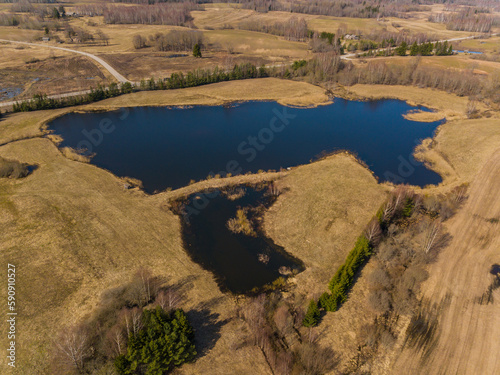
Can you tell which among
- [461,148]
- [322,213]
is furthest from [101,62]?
[461,148]

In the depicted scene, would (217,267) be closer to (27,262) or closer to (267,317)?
(267,317)

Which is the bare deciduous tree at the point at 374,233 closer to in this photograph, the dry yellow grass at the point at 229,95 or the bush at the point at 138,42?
the dry yellow grass at the point at 229,95

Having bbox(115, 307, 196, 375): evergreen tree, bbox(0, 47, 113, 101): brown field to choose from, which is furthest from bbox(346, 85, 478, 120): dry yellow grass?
bbox(0, 47, 113, 101): brown field

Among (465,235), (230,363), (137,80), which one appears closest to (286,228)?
(230,363)

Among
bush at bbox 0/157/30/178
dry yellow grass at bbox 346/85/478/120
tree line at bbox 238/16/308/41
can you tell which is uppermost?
tree line at bbox 238/16/308/41

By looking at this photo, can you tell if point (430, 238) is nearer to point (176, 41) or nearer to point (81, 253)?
point (81, 253)

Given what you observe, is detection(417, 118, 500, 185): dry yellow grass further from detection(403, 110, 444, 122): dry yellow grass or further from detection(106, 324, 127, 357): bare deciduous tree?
detection(106, 324, 127, 357): bare deciduous tree
